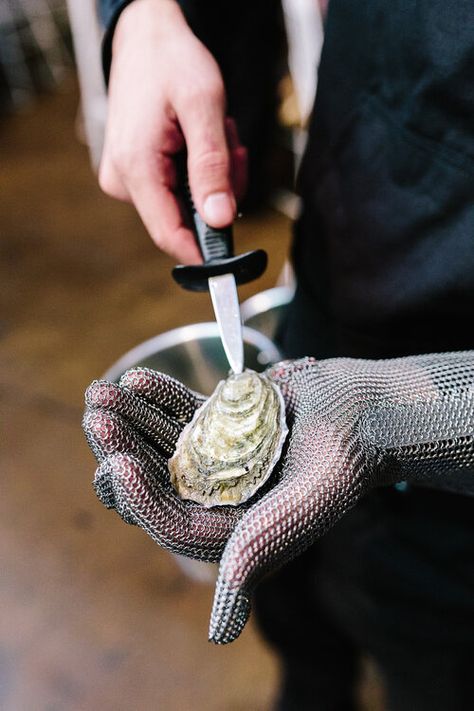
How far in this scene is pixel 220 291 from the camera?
0.85 metres

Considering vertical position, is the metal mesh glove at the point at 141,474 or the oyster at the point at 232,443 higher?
the metal mesh glove at the point at 141,474

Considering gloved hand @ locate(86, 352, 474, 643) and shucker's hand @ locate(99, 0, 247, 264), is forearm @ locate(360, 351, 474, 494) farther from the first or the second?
shucker's hand @ locate(99, 0, 247, 264)

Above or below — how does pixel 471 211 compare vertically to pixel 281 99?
above

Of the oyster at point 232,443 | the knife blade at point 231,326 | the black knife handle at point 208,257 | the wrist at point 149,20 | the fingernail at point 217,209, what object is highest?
the wrist at point 149,20

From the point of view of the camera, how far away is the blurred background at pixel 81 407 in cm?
162

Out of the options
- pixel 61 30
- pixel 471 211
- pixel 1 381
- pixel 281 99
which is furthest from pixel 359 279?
pixel 61 30

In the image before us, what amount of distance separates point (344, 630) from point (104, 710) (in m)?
0.67

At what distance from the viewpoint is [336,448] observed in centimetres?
62

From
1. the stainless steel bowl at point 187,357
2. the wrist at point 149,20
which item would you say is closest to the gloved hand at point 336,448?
the wrist at point 149,20

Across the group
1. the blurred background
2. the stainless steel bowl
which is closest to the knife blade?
the stainless steel bowl

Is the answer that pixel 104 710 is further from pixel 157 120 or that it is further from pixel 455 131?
pixel 455 131

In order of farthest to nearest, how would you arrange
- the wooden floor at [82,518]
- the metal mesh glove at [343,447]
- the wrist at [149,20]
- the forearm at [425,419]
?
the wooden floor at [82,518]
the wrist at [149,20]
the forearm at [425,419]
the metal mesh glove at [343,447]

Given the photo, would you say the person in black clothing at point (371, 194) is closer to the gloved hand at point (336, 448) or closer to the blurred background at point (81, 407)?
the gloved hand at point (336, 448)

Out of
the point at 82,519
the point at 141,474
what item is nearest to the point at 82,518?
the point at 82,519
